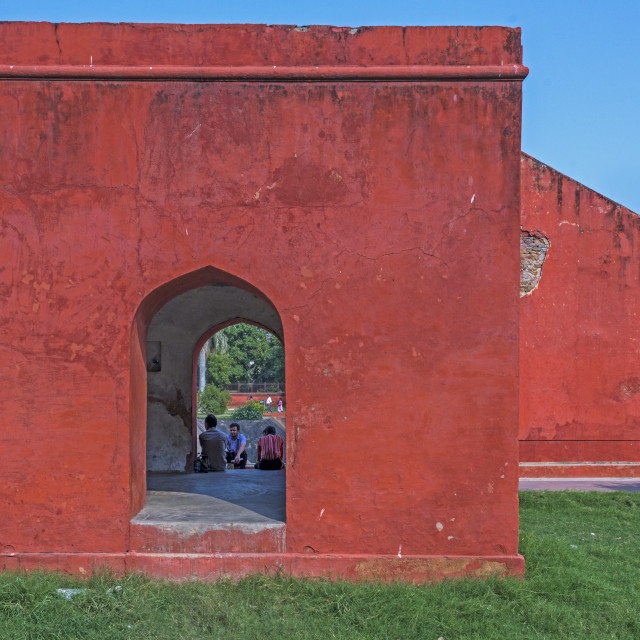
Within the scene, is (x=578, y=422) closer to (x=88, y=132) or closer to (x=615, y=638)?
(x=615, y=638)

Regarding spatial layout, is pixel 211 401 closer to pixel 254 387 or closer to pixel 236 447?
pixel 254 387

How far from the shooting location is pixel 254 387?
127ft

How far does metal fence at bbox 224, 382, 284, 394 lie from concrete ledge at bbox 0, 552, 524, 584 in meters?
32.5

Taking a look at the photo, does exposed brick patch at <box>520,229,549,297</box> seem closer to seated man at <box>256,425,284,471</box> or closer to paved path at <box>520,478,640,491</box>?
paved path at <box>520,478,640,491</box>

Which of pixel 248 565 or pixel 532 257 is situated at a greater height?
pixel 532 257

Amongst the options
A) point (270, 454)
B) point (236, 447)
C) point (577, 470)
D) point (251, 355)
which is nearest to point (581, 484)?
point (577, 470)

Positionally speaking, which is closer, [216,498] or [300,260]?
[300,260]

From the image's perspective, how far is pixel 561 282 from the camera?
1152 centimetres

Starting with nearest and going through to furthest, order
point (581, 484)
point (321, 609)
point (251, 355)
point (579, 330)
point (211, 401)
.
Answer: point (321, 609), point (581, 484), point (579, 330), point (211, 401), point (251, 355)

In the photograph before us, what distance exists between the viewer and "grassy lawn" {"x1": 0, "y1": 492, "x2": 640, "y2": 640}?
13.2 ft

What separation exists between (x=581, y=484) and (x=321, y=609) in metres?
7.47

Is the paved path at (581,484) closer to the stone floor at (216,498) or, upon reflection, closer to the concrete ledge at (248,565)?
the stone floor at (216,498)

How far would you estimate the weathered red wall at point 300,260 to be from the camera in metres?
4.81

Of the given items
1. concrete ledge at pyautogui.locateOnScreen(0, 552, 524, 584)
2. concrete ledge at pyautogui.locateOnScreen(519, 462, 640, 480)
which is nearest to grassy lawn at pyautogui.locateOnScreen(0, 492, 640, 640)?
concrete ledge at pyautogui.locateOnScreen(0, 552, 524, 584)
